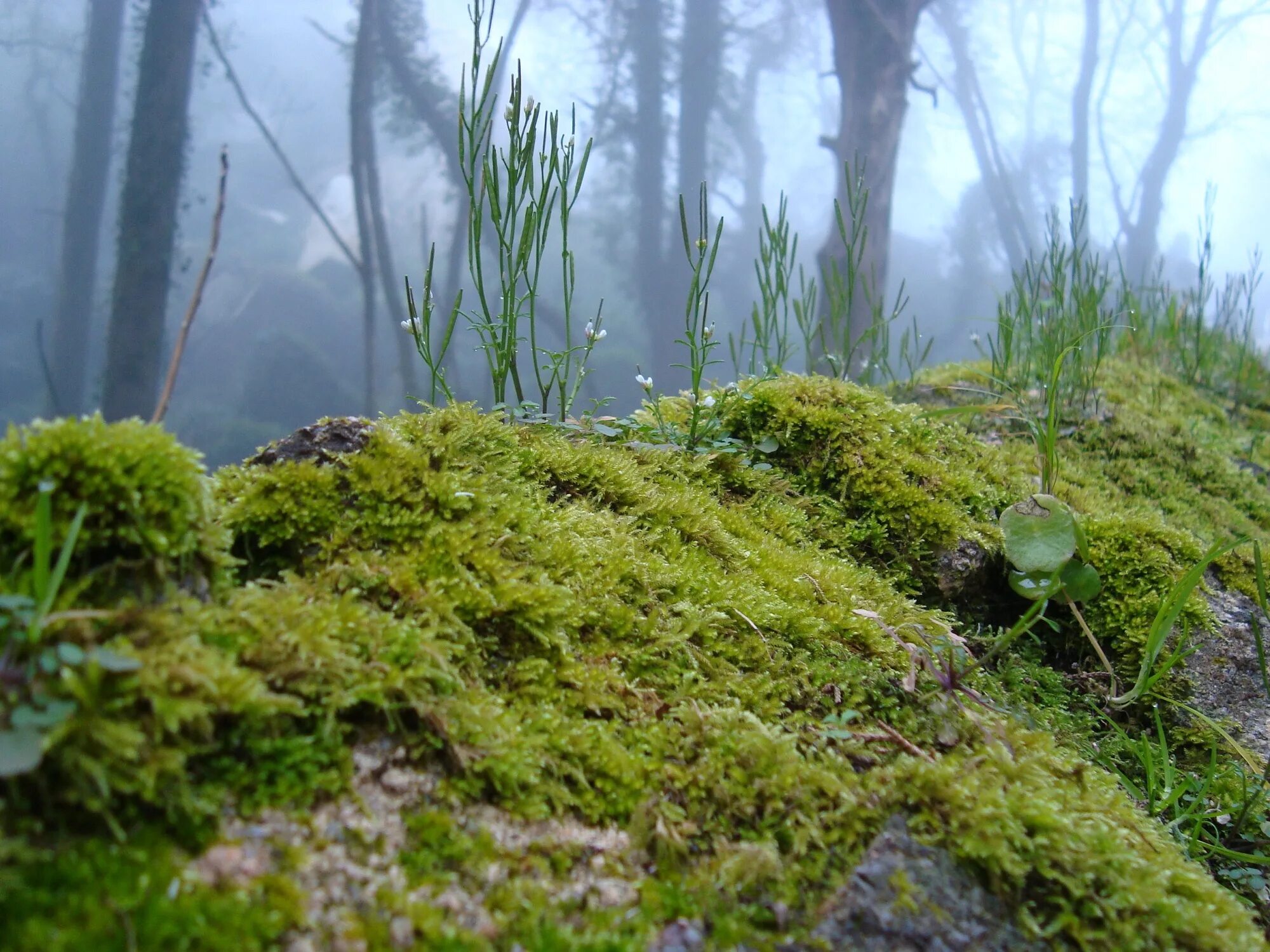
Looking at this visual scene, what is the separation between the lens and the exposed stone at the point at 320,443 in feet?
3.92

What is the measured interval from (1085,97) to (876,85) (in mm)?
14041

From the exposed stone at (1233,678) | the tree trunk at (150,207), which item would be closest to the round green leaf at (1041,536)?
the exposed stone at (1233,678)

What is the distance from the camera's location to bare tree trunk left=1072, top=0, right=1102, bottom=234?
17.8m

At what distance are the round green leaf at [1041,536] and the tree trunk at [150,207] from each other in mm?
8032

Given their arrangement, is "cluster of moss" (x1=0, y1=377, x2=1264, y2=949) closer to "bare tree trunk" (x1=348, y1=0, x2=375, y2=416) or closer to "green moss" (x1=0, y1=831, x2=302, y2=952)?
"green moss" (x1=0, y1=831, x2=302, y2=952)

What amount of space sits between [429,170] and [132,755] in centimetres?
1453

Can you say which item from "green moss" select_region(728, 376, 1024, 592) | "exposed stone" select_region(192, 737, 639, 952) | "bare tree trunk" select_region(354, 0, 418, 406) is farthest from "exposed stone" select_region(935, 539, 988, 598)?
"bare tree trunk" select_region(354, 0, 418, 406)

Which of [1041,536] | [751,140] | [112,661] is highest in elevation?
[751,140]

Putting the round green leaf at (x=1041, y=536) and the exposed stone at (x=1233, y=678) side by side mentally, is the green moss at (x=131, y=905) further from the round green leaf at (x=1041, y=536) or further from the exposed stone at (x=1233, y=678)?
the exposed stone at (x=1233, y=678)

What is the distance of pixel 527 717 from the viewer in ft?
3.01

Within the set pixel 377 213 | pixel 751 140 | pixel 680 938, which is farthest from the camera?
pixel 751 140

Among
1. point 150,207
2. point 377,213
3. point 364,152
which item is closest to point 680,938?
point 150,207

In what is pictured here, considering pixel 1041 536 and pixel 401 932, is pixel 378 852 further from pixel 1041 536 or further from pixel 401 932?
pixel 1041 536

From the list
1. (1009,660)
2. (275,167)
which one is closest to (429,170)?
(275,167)
